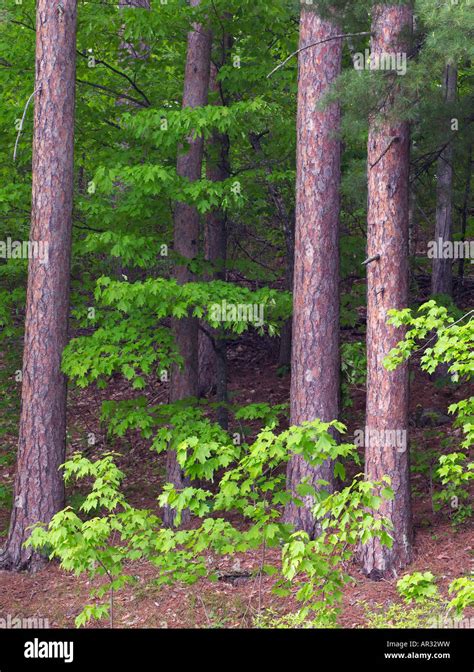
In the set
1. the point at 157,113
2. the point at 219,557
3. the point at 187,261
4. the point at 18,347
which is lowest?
the point at 219,557

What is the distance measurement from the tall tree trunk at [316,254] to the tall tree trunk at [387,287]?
0.97m

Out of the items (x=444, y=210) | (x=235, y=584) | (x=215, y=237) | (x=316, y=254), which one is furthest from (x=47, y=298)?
(x=444, y=210)

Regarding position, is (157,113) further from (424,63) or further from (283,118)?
(424,63)

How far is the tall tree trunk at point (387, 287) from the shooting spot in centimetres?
876

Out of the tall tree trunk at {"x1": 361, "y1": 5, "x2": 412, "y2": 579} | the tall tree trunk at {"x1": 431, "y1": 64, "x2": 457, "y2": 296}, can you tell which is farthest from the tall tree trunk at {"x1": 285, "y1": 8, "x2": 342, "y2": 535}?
the tall tree trunk at {"x1": 431, "y1": 64, "x2": 457, "y2": 296}

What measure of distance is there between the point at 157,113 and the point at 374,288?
3414mm

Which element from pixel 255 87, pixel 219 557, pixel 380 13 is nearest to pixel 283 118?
pixel 255 87

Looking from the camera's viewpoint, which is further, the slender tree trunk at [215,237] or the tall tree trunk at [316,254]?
the slender tree trunk at [215,237]

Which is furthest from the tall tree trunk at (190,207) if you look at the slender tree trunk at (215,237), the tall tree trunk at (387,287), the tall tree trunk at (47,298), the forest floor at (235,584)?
the tall tree trunk at (387,287)

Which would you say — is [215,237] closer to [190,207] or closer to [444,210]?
[190,207]

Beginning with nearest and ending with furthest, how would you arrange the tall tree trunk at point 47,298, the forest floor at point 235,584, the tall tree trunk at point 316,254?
the forest floor at point 235,584
the tall tree trunk at point 316,254
the tall tree trunk at point 47,298

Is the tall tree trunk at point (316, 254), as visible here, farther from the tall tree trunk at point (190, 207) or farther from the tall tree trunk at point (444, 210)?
the tall tree trunk at point (444, 210)

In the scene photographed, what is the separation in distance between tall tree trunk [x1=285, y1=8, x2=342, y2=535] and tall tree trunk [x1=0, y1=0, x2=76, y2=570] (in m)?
2.95

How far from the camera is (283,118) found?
1153 centimetres
